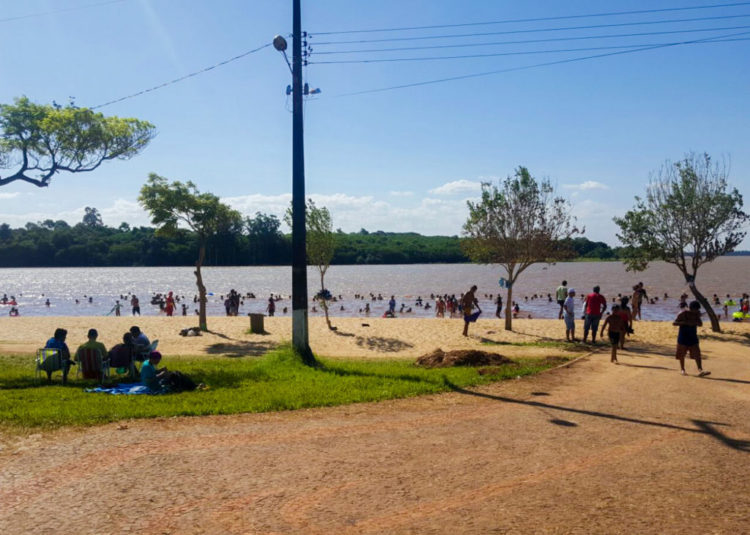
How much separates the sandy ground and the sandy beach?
780 cm

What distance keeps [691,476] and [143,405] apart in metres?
7.30

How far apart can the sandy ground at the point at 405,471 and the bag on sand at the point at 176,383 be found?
2.17m

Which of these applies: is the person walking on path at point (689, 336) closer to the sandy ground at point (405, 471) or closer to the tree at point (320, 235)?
the sandy ground at point (405, 471)

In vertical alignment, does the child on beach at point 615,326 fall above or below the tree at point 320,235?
below

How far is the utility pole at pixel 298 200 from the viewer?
44.9 feet

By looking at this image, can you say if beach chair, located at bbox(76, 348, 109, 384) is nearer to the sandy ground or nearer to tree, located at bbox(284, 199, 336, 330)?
the sandy ground

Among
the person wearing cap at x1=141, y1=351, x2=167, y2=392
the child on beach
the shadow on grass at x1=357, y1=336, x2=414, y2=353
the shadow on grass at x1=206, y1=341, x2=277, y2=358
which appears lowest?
the shadow on grass at x1=206, y1=341, x2=277, y2=358

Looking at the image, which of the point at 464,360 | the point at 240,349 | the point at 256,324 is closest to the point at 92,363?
the point at 240,349

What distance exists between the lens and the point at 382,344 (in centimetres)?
1939

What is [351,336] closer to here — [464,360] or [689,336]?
[464,360]

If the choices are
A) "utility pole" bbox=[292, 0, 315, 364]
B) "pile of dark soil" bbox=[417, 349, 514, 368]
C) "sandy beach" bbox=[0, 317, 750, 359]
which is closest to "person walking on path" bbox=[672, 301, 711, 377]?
"pile of dark soil" bbox=[417, 349, 514, 368]

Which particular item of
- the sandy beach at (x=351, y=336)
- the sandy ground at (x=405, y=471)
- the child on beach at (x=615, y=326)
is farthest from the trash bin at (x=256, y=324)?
the sandy ground at (x=405, y=471)

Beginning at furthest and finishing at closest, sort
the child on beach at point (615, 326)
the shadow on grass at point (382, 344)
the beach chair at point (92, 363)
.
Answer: the shadow on grass at point (382, 344) < the child on beach at point (615, 326) < the beach chair at point (92, 363)

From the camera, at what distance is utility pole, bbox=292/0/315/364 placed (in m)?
13.7
